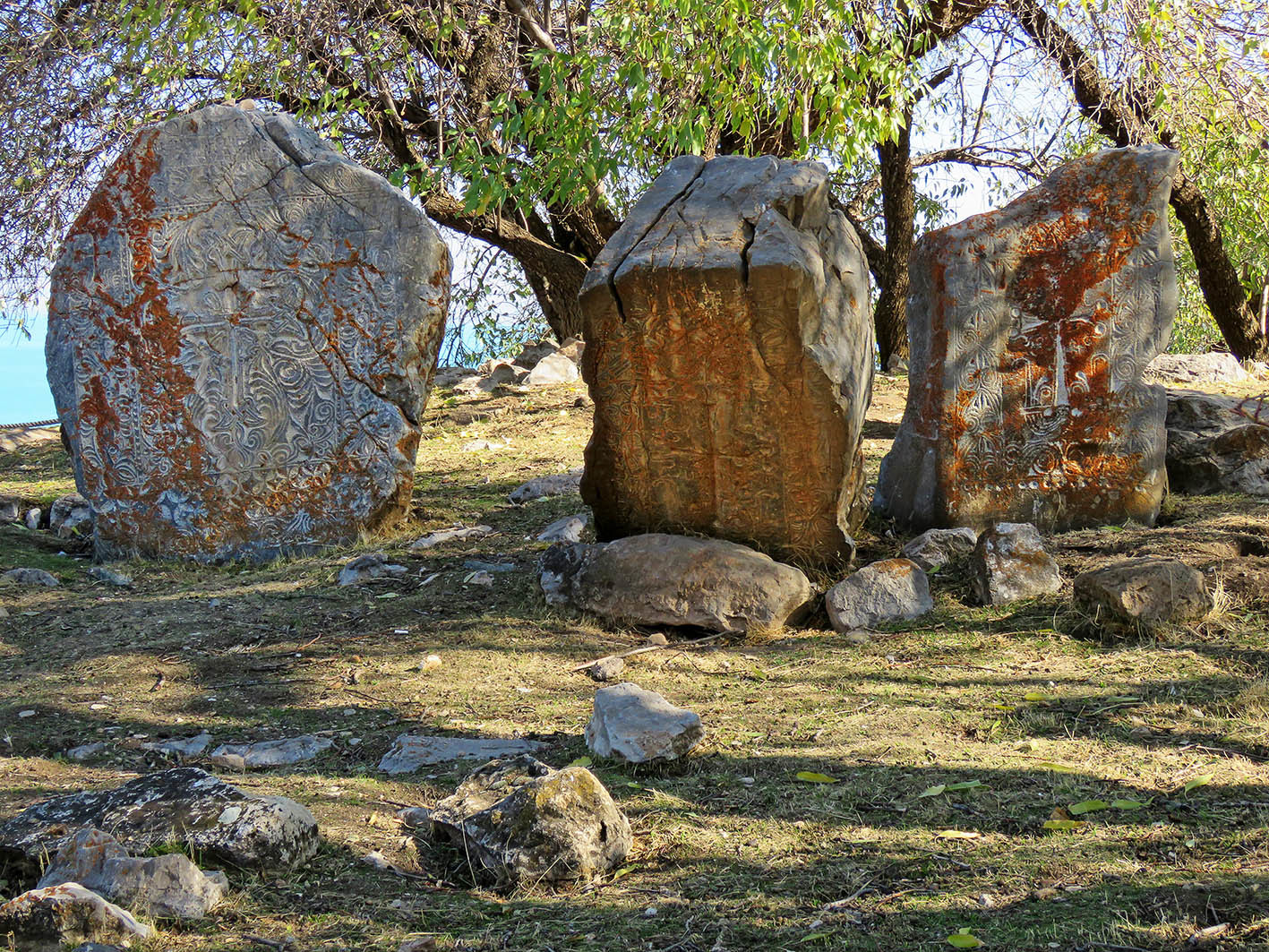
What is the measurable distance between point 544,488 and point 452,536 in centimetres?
92

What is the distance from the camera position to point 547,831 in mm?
2719

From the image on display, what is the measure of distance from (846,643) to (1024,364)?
1.94 m

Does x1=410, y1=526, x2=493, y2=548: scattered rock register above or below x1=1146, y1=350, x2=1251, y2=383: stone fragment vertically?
below

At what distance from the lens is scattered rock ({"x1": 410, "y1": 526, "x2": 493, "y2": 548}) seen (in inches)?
245

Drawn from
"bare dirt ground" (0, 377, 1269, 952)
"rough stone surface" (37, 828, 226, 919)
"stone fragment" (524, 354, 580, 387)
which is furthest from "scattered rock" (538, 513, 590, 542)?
"stone fragment" (524, 354, 580, 387)

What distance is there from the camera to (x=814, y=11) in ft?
24.6

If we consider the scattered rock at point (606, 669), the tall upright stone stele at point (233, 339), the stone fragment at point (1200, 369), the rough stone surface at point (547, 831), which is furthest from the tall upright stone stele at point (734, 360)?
the stone fragment at point (1200, 369)

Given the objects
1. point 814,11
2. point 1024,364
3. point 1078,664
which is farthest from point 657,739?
point 814,11

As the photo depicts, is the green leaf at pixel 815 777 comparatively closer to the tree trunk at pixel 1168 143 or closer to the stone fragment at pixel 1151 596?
the stone fragment at pixel 1151 596

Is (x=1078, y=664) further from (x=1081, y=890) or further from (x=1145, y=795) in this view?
(x=1081, y=890)

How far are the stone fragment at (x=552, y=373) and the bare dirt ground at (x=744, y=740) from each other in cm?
370

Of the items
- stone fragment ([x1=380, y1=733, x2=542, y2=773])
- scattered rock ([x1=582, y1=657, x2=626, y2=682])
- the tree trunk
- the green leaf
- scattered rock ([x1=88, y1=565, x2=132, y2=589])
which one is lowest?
the green leaf

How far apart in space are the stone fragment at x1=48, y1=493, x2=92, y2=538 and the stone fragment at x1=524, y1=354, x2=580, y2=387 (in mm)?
3824

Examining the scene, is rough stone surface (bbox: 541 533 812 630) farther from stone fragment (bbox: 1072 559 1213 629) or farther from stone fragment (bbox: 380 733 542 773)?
stone fragment (bbox: 380 733 542 773)
